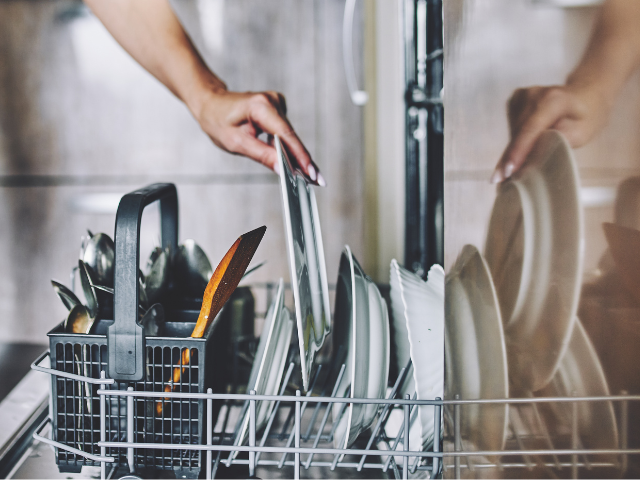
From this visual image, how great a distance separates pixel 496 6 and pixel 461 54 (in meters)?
0.03

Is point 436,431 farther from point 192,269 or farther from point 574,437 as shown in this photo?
point 192,269

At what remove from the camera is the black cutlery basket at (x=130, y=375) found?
1.39 ft

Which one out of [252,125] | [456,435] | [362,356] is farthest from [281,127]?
[456,435]

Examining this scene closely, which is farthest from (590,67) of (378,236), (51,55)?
(51,55)

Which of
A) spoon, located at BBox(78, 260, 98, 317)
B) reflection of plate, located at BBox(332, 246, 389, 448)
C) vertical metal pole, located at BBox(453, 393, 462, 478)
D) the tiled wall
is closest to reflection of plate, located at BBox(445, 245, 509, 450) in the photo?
vertical metal pole, located at BBox(453, 393, 462, 478)

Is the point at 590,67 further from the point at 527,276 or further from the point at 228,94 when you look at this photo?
the point at 228,94

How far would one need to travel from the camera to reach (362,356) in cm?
47

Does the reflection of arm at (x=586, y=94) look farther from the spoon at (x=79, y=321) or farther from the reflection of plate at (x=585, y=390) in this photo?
the spoon at (x=79, y=321)

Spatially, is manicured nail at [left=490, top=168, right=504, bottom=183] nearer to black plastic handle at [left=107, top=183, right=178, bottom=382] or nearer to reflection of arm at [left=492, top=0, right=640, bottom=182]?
reflection of arm at [left=492, top=0, right=640, bottom=182]

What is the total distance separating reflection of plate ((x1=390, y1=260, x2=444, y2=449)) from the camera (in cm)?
45

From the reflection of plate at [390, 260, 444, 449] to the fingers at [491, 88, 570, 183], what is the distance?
19cm

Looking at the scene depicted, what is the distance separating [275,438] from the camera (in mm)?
560

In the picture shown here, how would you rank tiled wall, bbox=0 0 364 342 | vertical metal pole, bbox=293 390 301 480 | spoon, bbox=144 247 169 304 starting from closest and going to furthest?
vertical metal pole, bbox=293 390 301 480 → spoon, bbox=144 247 169 304 → tiled wall, bbox=0 0 364 342

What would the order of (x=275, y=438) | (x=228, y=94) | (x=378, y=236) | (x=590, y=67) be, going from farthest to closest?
(x=378, y=236) < (x=228, y=94) < (x=275, y=438) < (x=590, y=67)
